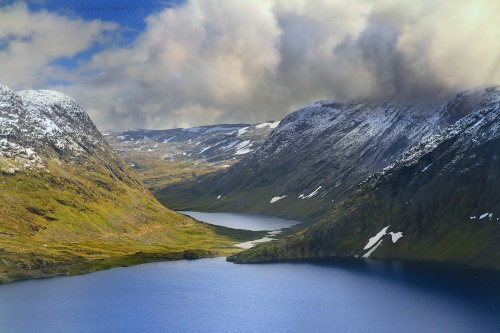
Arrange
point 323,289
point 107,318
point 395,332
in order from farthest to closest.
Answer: point 323,289 → point 107,318 → point 395,332

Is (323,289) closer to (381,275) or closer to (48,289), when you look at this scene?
(381,275)

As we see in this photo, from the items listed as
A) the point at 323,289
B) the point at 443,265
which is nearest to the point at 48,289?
the point at 323,289

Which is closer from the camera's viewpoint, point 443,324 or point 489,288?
point 443,324

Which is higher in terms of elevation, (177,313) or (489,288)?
(489,288)
